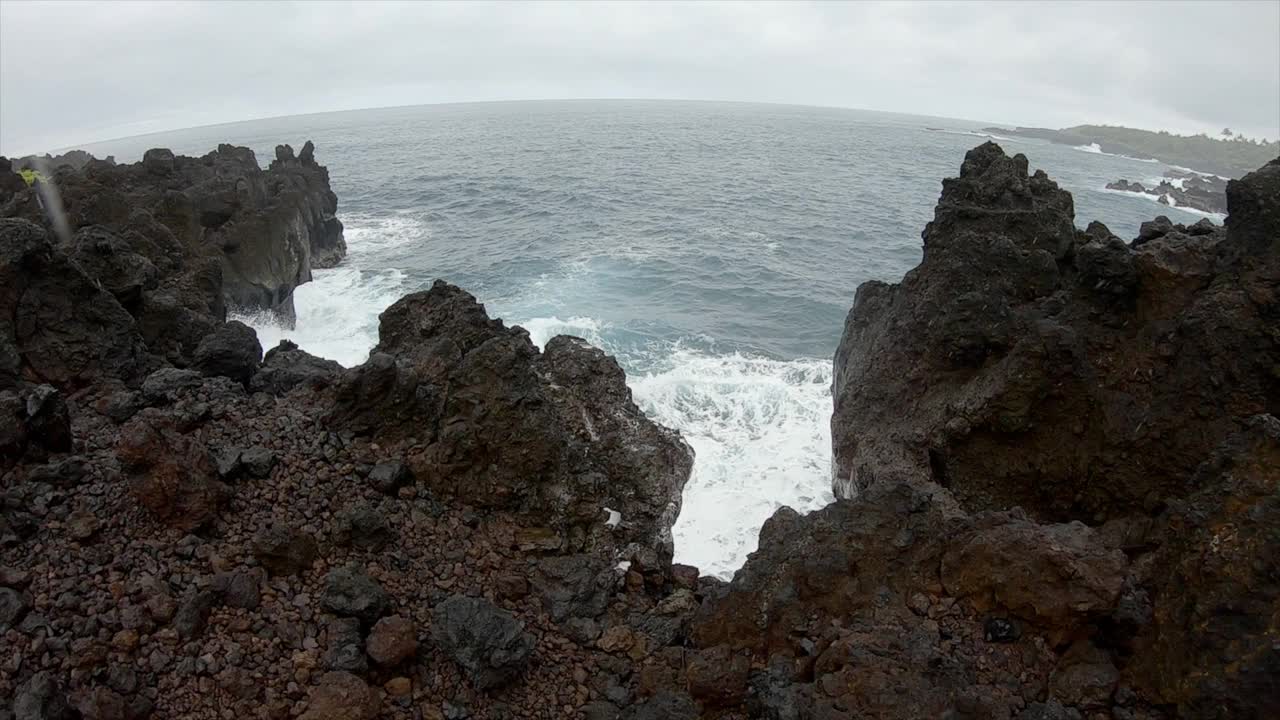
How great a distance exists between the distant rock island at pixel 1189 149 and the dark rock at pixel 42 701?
142 m

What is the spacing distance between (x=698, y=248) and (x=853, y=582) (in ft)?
121

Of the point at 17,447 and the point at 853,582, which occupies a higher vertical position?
the point at 17,447

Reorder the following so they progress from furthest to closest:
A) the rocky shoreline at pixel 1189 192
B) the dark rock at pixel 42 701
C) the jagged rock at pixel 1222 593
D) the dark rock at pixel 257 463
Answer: the rocky shoreline at pixel 1189 192, the dark rock at pixel 257 463, the dark rock at pixel 42 701, the jagged rock at pixel 1222 593

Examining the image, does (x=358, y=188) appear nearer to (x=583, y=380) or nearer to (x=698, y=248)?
(x=698, y=248)

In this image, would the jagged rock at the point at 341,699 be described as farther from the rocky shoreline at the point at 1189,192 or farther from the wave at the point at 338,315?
the rocky shoreline at the point at 1189,192

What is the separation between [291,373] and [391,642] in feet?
21.6

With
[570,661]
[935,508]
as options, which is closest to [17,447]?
[570,661]

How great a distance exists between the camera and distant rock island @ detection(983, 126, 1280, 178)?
4801 inches

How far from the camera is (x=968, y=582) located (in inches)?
294

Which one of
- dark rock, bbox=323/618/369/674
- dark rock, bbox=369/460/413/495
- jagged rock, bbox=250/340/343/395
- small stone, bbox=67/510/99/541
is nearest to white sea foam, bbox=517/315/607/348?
jagged rock, bbox=250/340/343/395

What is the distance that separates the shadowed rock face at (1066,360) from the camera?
32.3 ft

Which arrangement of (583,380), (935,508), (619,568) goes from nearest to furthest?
(935,508) → (619,568) → (583,380)

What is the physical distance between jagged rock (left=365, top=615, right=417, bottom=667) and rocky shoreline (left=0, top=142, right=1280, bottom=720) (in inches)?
2.5

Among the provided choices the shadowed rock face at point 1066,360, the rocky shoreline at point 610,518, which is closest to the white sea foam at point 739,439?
the shadowed rock face at point 1066,360
